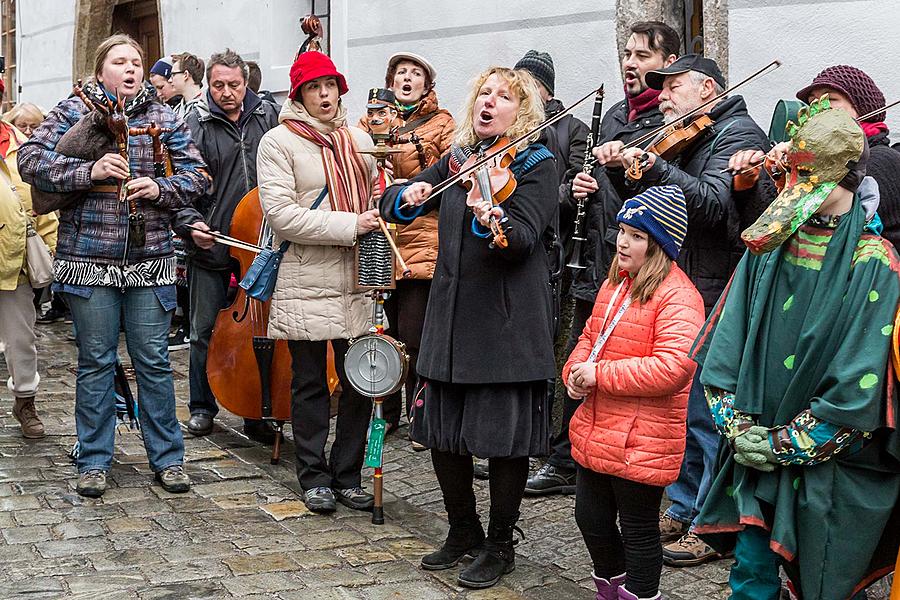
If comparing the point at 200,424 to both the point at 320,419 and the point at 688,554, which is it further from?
the point at 688,554

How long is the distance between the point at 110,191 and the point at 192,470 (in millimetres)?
1476

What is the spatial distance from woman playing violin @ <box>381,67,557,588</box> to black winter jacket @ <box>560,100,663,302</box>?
2.63 feet

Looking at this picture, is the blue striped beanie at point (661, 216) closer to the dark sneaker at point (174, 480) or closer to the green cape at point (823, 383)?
the green cape at point (823, 383)

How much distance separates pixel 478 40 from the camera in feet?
26.2

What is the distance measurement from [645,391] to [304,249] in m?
2.10

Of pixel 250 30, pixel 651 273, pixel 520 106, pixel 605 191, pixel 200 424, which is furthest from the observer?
pixel 250 30

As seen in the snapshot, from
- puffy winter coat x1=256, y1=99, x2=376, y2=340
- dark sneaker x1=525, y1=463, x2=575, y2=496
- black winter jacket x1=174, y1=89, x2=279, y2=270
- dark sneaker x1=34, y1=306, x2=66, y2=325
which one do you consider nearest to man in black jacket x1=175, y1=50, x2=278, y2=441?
black winter jacket x1=174, y1=89, x2=279, y2=270

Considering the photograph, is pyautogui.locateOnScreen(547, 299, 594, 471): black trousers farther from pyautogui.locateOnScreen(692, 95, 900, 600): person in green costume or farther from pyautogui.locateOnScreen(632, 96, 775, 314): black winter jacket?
pyautogui.locateOnScreen(692, 95, 900, 600): person in green costume

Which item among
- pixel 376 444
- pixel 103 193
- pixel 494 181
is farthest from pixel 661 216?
pixel 103 193

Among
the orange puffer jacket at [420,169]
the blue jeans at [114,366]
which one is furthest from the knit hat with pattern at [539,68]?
the blue jeans at [114,366]

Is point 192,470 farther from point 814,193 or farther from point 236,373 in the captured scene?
point 814,193

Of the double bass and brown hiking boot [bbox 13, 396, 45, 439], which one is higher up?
the double bass

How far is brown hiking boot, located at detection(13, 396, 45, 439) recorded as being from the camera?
6613 millimetres

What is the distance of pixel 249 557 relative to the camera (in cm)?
475
